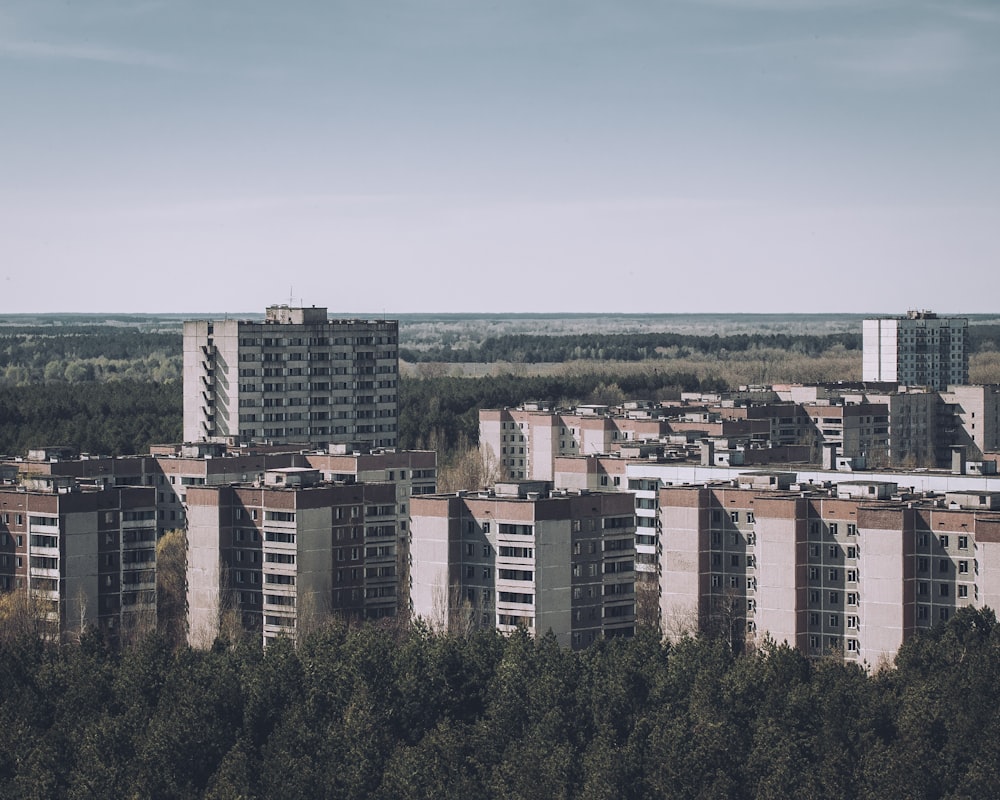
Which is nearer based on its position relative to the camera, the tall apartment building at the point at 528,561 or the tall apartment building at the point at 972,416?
the tall apartment building at the point at 528,561

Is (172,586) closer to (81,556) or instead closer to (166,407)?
(81,556)

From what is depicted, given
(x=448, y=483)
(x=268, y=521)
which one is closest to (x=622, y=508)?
(x=268, y=521)

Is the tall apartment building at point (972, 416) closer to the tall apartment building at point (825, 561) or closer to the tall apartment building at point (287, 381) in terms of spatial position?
the tall apartment building at point (287, 381)

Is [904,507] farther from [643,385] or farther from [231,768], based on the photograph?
[643,385]

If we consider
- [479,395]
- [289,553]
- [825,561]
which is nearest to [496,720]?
[825,561]

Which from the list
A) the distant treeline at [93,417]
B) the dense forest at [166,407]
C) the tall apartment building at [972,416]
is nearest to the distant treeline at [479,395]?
the dense forest at [166,407]

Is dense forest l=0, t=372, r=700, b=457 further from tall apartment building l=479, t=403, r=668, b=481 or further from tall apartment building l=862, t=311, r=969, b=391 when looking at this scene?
tall apartment building l=862, t=311, r=969, b=391
